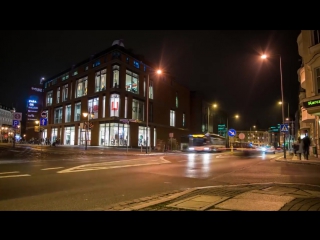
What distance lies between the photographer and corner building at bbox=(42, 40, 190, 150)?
45969mm

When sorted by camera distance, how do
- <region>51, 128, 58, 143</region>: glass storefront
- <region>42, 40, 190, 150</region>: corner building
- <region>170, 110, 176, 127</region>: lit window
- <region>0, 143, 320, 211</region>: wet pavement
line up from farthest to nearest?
<region>170, 110, 176, 127</region>: lit window
<region>51, 128, 58, 143</region>: glass storefront
<region>42, 40, 190, 150</region>: corner building
<region>0, 143, 320, 211</region>: wet pavement

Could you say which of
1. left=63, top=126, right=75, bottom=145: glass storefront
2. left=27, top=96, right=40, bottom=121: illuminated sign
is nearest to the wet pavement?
left=63, top=126, right=75, bottom=145: glass storefront

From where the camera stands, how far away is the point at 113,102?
1800 inches

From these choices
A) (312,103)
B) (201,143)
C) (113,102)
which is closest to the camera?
(312,103)

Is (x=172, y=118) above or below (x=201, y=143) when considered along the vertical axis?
above

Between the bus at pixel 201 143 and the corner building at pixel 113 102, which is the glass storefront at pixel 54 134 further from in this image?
the bus at pixel 201 143

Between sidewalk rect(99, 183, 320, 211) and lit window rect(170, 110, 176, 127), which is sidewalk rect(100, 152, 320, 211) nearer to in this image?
sidewalk rect(99, 183, 320, 211)

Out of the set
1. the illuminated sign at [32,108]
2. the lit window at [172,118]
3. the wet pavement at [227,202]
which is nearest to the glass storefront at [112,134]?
the lit window at [172,118]

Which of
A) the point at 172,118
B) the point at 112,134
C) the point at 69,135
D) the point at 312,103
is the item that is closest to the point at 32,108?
the point at 69,135

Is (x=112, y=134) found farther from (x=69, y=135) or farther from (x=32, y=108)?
(x=32, y=108)
